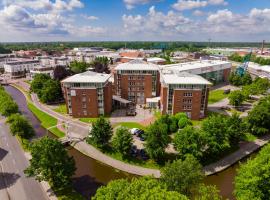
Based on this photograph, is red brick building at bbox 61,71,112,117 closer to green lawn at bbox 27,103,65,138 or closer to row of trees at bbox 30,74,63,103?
green lawn at bbox 27,103,65,138

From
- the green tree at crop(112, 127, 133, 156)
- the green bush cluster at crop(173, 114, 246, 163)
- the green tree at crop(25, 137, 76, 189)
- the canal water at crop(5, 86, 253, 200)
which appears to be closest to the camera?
the green tree at crop(25, 137, 76, 189)

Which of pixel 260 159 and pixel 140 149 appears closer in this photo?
pixel 260 159

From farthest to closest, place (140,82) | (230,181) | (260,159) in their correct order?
1. (140,82)
2. (230,181)
3. (260,159)

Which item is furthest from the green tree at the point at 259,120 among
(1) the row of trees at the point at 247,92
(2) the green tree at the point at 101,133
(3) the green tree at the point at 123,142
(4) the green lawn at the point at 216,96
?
(2) the green tree at the point at 101,133

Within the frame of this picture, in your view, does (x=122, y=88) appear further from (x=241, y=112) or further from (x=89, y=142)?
(x=241, y=112)

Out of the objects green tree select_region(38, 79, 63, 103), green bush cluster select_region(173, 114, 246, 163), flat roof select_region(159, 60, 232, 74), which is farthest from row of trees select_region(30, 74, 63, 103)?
green bush cluster select_region(173, 114, 246, 163)

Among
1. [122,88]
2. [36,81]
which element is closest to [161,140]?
[122,88]
